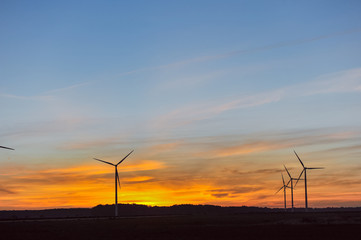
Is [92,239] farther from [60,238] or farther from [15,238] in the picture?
[15,238]

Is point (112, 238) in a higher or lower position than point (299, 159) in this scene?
lower

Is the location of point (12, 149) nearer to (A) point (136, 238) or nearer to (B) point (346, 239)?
(A) point (136, 238)

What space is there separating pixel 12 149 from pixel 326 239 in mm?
61359

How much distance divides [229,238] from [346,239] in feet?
47.5

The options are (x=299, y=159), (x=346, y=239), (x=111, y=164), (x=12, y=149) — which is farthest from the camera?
(x=299, y=159)

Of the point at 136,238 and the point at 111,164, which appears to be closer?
the point at 136,238

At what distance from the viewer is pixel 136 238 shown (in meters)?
67.1

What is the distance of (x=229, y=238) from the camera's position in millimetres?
66500

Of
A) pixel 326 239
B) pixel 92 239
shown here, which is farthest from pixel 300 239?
pixel 92 239

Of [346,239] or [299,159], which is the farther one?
[299,159]

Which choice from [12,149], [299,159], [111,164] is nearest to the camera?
[12,149]

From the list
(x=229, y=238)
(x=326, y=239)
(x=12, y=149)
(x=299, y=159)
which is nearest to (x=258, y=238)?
(x=229, y=238)

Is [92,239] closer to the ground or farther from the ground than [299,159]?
closer to the ground

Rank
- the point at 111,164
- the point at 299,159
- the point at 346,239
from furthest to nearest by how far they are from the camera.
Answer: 1. the point at 299,159
2. the point at 111,164
3. the point at 346,239
